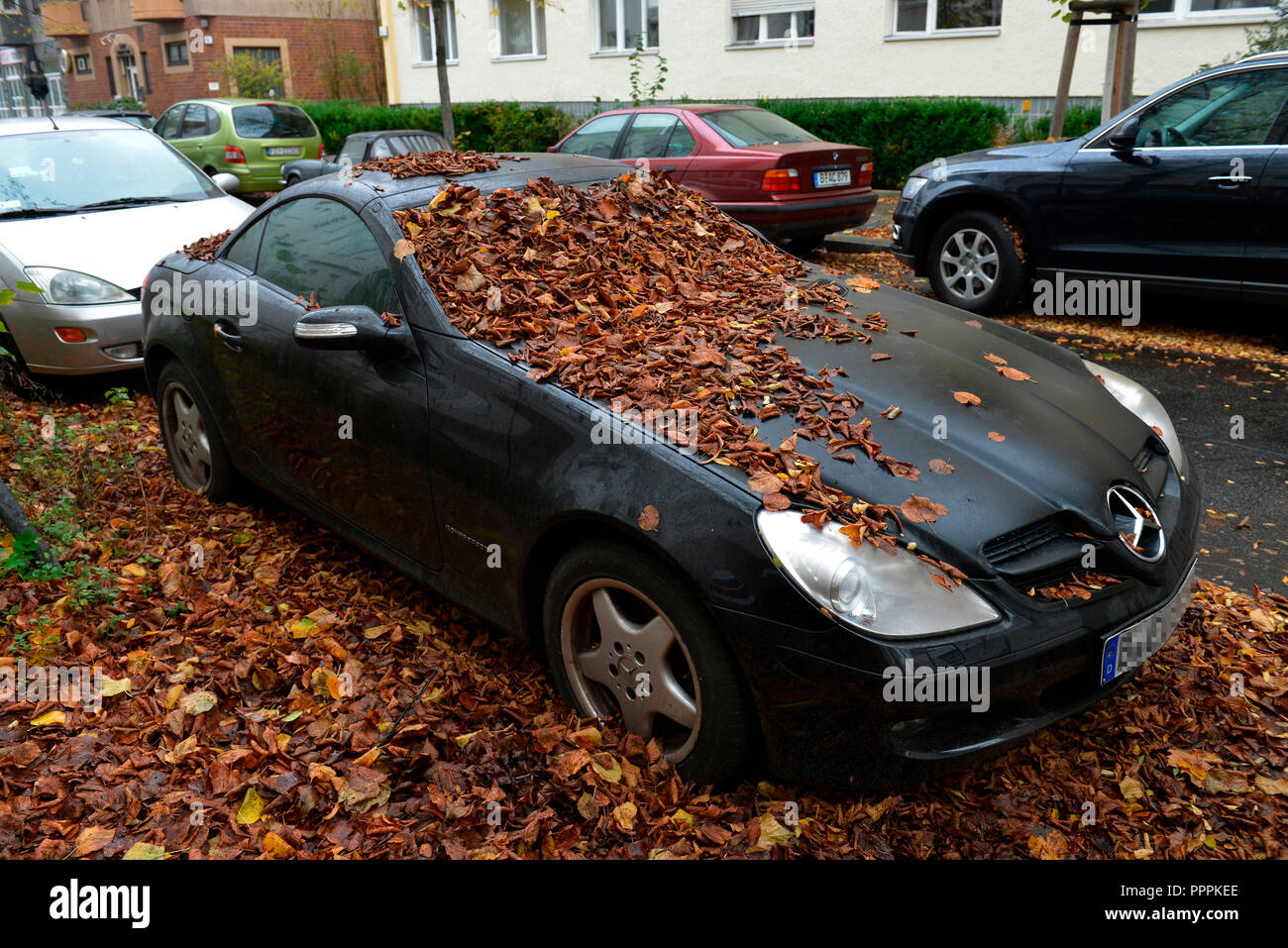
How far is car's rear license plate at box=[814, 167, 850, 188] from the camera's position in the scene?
9.81 meters

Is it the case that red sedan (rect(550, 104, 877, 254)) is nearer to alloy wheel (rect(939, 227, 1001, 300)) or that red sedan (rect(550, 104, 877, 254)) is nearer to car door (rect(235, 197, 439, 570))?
alloy wheel (rect(939, 227, 1001, 300))

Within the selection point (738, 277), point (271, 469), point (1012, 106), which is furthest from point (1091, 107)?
point (271, 469)

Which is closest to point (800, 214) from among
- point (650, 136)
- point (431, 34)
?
point (650, 136)

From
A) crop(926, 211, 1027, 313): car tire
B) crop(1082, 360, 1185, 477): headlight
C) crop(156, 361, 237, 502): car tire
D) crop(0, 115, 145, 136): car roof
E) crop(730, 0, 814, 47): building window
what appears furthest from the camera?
crop(730, 0, 814, 47): building window

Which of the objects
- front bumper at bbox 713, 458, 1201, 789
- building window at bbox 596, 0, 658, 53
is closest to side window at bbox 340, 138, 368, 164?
building window at bbox 596, 0, 658, 53

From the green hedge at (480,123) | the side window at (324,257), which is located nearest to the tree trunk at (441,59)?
the green hedge at (480,123)

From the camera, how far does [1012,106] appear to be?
48.1ft

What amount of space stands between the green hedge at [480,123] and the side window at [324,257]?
15796 mm

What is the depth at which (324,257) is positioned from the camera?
12.9ft

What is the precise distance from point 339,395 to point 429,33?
75.4ft

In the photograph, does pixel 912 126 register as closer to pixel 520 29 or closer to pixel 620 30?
pixel 620 30

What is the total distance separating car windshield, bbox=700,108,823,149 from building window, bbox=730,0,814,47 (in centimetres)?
711
